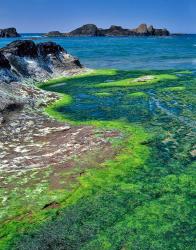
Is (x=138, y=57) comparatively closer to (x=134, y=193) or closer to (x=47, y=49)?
(x=47, y=49)

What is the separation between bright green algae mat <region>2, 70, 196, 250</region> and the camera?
341 inches

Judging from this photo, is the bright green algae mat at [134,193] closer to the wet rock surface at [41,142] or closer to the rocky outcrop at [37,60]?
the wet rock surface at [41,142]

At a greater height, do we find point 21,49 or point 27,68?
point 21,49

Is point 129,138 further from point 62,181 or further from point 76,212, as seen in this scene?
point 76,212

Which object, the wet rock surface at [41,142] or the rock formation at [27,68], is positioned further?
the rock formation at [27,68]

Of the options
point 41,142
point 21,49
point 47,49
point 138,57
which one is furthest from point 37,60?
point 138,57

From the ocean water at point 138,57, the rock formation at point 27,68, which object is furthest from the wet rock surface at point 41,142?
the ocean water at point 138,57

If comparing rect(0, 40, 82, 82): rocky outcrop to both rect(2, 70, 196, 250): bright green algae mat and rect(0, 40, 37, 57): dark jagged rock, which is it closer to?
rect(0, 40, 37, 57): dark jagged rock

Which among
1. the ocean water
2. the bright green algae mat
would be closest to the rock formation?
the bright green algae mat

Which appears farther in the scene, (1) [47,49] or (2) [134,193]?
(1) [47,49]

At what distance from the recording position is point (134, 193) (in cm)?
1070

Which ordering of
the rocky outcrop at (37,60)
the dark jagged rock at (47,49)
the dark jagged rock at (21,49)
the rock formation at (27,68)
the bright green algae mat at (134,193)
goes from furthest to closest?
the dark jagged rock at (47,49)
the dark jagged rock at (21,49)
the rocky outcrop at (37,60)
the rock formation at (27,68)
the bright green algae mat at (134,193)

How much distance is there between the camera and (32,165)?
12492 millimetres

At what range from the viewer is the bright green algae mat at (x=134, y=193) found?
8.66 m
